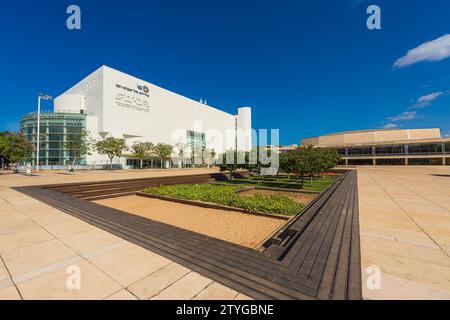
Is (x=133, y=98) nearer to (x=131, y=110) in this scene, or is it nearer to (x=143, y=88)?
(x=131, y=110)

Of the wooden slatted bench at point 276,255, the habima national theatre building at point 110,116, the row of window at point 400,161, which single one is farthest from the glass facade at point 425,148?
the habima national theatre building at point 110,116

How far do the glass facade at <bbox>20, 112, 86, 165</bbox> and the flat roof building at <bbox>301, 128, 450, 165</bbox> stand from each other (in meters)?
78.6

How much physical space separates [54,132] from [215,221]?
187 ft

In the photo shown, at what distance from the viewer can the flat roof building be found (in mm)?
49656

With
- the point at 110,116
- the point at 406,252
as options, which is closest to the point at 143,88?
the point at 110,116

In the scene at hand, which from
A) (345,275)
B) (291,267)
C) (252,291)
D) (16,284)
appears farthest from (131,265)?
(345,275)

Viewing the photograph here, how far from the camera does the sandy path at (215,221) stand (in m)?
6.32

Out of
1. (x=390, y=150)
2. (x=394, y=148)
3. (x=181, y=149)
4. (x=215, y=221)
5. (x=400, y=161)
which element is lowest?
(x=215, y=221)

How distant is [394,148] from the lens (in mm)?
54781

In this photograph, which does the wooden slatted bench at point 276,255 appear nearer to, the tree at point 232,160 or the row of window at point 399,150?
the tree at point 232,160

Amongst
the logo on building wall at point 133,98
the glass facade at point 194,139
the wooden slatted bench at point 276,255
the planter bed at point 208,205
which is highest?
the logo on building wall at point 133,98

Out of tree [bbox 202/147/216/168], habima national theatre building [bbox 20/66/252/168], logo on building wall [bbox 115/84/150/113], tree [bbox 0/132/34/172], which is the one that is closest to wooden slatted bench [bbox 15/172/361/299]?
tree [bbox 0/132/34/172]

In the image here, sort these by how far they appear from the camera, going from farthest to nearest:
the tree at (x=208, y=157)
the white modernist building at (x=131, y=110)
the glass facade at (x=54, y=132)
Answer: the tree at (x=208, y=157) → the white modernist building at (x=131, y=110) → the glass facade at (x=54, y=132)
